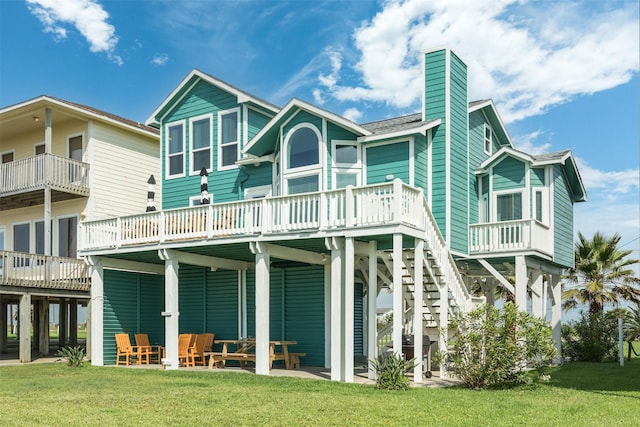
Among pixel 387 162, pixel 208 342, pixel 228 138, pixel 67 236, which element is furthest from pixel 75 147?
pixel 387 162

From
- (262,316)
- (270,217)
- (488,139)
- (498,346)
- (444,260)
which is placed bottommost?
(498,346)

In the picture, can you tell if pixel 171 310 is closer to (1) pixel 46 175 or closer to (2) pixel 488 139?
(1) pixel 46 175

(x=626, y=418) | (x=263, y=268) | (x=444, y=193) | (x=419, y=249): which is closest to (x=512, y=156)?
(x=444, y=193)

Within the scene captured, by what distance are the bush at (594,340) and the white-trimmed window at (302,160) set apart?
11541mm

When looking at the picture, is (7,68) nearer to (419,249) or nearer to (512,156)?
(419,249)

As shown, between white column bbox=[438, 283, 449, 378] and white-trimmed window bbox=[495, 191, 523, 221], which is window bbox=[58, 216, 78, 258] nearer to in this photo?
white column bbox=[438, 283, 449, 378]

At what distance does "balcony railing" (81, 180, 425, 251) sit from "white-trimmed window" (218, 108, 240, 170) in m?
3.88

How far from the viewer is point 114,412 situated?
39.0 feet

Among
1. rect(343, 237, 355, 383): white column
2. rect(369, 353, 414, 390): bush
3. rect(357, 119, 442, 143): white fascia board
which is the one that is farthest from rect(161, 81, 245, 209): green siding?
rect(369, 353, 414, 390): bush

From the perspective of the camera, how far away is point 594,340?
2467 centimetres

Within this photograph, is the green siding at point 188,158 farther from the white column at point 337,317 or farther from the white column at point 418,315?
the white column at point 418,315

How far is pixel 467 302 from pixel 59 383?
10349 mm

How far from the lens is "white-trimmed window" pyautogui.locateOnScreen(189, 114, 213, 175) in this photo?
2416 cm

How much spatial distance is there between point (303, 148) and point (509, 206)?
7504mm
